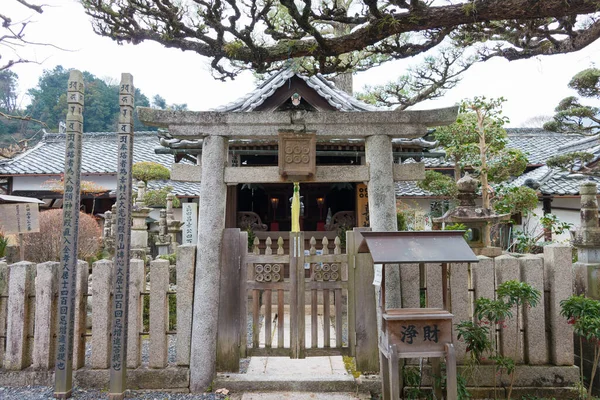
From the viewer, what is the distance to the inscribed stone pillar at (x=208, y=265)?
436cm

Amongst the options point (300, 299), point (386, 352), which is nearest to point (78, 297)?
point (300, 299)

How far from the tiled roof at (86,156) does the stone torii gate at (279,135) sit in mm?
14982

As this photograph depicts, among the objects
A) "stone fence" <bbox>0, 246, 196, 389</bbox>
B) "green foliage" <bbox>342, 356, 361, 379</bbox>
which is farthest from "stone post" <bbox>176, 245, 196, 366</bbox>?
"green foliage" <bbox>342, 356, 361, 379</bbox>

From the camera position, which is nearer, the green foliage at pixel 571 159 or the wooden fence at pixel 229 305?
the wooden fence at pixel 229 305

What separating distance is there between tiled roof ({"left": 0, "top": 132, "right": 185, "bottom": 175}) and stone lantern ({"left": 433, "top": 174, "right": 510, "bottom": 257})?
1596 cm

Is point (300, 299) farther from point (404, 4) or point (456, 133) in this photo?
point (456, 133)

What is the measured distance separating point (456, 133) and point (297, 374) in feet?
27.8

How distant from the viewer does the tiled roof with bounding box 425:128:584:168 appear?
1898cm

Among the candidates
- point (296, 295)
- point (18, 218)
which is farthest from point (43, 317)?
point (18, 218)

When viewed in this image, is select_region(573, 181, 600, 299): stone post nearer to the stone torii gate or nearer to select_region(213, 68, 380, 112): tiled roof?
select_region(213, 68, 380, 112): tiled roof

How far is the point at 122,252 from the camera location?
13.8 ft

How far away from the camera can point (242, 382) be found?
14.3 feet

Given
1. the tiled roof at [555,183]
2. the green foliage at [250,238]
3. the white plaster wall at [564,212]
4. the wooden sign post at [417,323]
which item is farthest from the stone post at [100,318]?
the white plaster wall at [564,212]

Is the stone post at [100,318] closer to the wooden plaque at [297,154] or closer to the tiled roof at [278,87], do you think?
the wooden plaque at [297,154]
